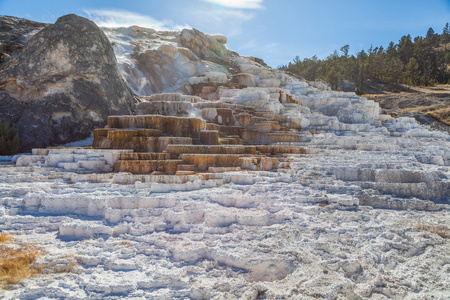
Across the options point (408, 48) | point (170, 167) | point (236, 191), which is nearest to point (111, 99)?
point (170, 167)

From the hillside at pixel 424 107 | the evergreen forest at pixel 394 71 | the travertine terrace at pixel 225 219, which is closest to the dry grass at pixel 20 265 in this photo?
the travertine terrace at pixel 225 219

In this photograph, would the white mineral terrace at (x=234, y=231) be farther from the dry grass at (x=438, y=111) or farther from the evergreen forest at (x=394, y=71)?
the evergreen forest at (x=394, y=71)

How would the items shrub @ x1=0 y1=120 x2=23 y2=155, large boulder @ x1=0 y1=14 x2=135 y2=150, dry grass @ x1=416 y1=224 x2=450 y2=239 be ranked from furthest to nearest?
large boulder @ x1=0 y1=14 x2=135 y2=150, shrub @ x1=0 y1=120 x2=23 y2=155, dry grass @ x1=416 y1=224 x2=450 y2=239

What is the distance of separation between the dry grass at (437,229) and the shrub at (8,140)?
10.7 m

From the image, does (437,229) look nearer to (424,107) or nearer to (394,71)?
(424,107)

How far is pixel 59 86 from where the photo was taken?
11.3 metres

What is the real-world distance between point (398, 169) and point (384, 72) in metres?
35.4

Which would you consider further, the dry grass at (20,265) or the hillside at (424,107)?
the hillside at (424,107)

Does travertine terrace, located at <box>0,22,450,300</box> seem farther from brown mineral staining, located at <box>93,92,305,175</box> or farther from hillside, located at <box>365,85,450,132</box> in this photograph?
hillside, located at <box>365,85,450,132</box>

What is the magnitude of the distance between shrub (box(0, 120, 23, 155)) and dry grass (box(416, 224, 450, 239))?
35.1 feet

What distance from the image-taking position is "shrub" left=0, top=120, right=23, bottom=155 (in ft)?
30.5

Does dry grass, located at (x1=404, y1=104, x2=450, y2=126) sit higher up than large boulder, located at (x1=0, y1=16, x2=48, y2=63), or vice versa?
large boulder, located at (x1=0, y1=16, x2=48, y2=63)

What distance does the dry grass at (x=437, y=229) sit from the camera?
4.29 meters

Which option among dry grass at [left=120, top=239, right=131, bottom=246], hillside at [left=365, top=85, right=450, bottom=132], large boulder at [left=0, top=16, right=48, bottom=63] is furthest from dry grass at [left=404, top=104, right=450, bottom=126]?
large boulder at [left=0, top=16, right=48, bottom=63]
